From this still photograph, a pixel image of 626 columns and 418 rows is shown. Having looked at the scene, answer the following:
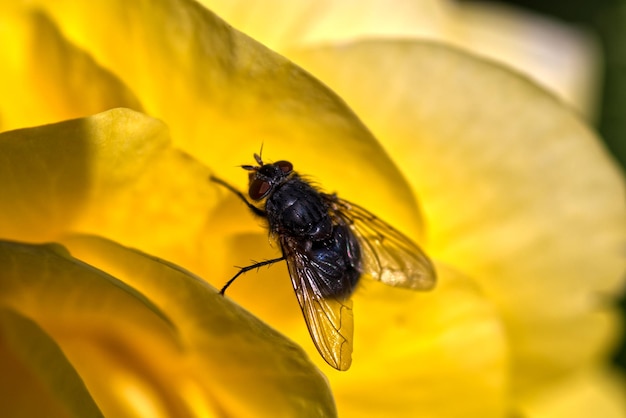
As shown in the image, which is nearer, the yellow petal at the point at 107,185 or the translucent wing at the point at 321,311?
the yellow petal at the point at 107,185

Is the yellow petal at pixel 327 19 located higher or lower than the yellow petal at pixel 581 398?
higher

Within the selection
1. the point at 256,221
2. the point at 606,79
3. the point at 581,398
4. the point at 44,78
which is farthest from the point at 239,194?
the point at 606,79

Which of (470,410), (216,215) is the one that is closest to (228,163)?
(216,215)

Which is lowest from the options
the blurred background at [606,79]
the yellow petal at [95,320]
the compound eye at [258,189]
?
the yellow petal at [95,320]

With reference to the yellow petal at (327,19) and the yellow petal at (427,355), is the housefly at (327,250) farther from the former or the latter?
the yellow petal at (327,19)

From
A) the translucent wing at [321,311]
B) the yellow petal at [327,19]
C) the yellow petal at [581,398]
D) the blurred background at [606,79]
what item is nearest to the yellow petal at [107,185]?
the translucent wing at [321,311]

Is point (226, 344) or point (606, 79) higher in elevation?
point (606, 79)

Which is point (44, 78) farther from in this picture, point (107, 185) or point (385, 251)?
point (385, 251)
